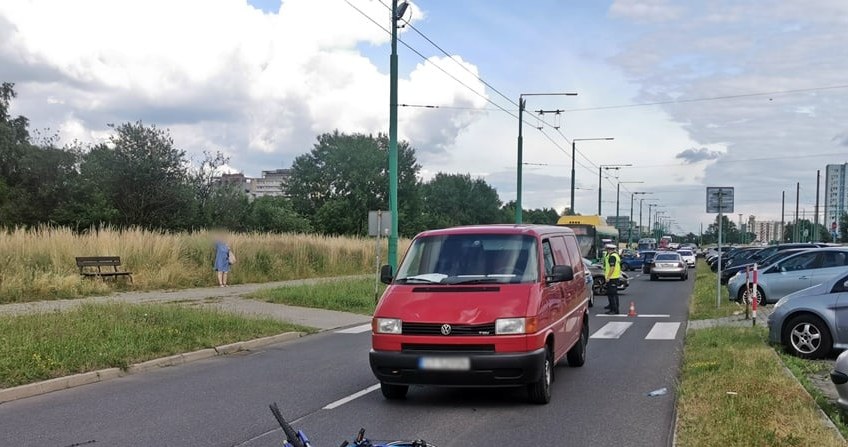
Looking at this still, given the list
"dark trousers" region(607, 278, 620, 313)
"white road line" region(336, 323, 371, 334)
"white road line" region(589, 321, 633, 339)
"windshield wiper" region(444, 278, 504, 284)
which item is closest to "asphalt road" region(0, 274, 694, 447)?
"windshield wiper" region(444, 278, 504, 284)

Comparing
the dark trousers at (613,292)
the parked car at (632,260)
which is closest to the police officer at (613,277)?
the dark trousers at (613,292)

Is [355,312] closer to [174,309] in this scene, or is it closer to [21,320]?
[174,309]

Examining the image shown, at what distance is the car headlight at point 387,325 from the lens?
24.3ft

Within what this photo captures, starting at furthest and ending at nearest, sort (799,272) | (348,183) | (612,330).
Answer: (348,183) < (799,272) < (612,330)

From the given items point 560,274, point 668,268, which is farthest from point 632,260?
point 560,274

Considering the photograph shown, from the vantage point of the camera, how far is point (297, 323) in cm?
1562

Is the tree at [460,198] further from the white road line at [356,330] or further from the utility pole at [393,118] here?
the white road line at [356,330]

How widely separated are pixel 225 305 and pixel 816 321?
13.0 metres

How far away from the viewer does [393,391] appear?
8016mm

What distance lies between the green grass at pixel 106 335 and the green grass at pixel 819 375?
836 centimetres

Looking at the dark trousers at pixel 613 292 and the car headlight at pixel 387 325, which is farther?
the dark trousers at pixel 613 292

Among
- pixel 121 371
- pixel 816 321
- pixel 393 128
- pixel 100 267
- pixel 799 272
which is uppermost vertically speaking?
pixel 393 128

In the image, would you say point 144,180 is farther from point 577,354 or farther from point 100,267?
point 577,354

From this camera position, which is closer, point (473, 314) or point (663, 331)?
point (473, 314)
